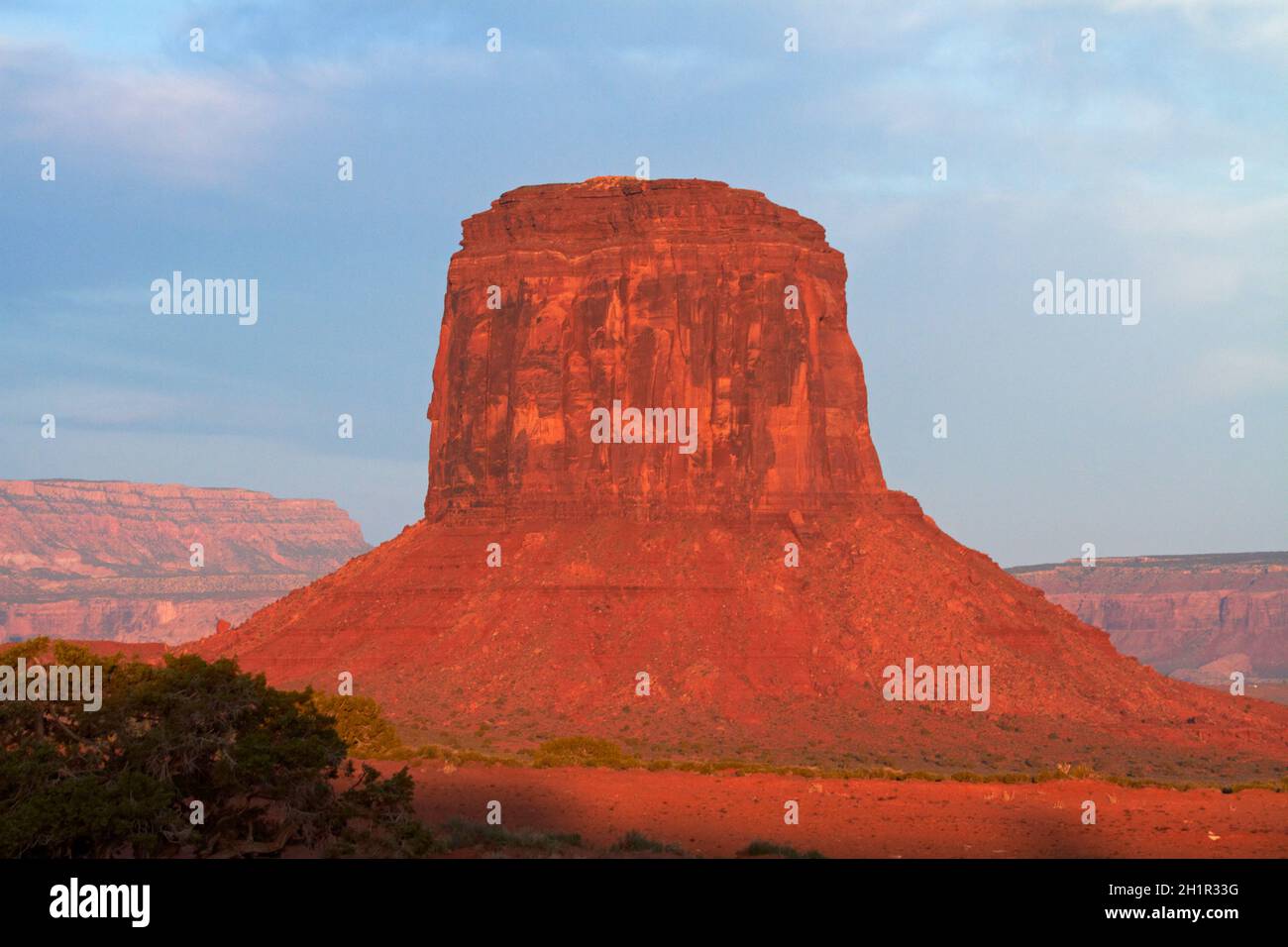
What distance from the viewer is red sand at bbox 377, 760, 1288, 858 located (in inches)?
1501

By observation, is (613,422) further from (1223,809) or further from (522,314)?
(1223,809)

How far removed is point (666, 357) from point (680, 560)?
10.2 meters

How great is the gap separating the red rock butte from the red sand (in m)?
17.0

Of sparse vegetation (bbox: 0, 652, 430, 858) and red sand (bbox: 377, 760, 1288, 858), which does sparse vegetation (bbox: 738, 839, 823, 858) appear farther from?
sparse vegetation (bbox: 0, 652, 430, 858)

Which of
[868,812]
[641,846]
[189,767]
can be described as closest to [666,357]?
[868,812]

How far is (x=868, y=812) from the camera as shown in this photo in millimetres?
43531

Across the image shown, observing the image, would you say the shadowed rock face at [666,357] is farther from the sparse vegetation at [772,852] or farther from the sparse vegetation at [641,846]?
the sparse vegetation at [772,852]

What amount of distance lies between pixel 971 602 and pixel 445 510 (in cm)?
2744

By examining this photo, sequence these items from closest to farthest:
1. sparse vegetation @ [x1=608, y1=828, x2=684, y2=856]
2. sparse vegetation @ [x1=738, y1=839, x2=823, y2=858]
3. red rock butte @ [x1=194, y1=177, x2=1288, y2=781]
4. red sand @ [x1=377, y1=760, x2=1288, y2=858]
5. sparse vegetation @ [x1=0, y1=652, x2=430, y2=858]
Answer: sparse vegetation @ [x1=0, y1=652, x2=430, y2=858] < sparse vegetation @ [x1=738, y1=839, x2=823, y2=858] < sparse vegetation @ [x1=608, y1=828, x2=684, y2=856] < red sand @ [x1=377, y1=760, x2=1288, y2=858] < red rock butte @ [x1=194, y1=177, x2=1288, y2=781]

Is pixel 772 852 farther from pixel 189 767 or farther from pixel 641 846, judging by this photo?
pixel 189 767

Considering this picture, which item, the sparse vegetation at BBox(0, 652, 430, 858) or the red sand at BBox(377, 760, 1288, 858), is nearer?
the sparse vegetation at BBox(0, 652, 430, 858)

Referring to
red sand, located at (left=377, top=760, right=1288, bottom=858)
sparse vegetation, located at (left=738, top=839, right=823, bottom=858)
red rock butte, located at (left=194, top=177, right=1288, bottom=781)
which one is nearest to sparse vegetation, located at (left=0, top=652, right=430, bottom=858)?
red sand, located at (left=377, top=760, right=1288, bottom=858)
